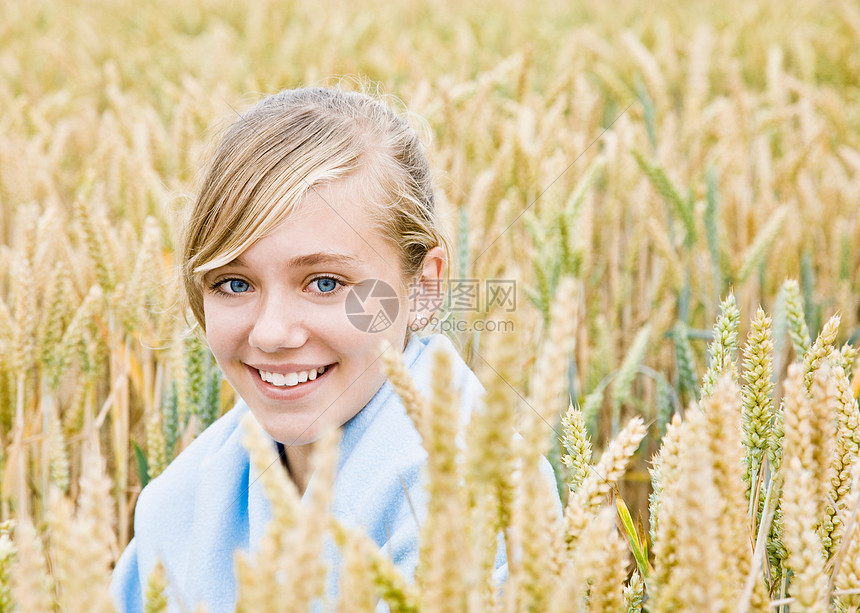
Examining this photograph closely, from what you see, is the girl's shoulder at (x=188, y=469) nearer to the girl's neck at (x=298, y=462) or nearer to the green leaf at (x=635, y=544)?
the girl's neck at (x=298, y=462)

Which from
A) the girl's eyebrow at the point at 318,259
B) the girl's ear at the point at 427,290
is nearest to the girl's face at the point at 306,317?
the girl's eyebrow at the point at 318,259

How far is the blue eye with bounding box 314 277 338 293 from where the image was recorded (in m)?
0.97

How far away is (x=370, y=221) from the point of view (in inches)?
39.5

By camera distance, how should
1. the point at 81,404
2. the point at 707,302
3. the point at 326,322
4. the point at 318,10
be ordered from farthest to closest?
the point at 318,10
the point at 707,302
the point at 81,404
the point at 326,322

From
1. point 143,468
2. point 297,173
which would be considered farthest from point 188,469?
point 297,173

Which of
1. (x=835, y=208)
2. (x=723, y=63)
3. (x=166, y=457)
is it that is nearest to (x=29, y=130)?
(x=166, y=457)

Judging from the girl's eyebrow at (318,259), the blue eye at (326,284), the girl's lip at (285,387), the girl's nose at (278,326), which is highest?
→ the girl's eyebrow at (318,259)

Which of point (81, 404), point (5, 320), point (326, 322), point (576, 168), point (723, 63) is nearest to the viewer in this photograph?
point (326, 322)

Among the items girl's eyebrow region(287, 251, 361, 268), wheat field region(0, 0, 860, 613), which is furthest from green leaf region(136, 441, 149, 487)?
girl's eyebrow region(287, 251, 361, 268)

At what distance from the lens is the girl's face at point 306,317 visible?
942mm

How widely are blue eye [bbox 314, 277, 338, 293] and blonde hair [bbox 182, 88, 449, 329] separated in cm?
8

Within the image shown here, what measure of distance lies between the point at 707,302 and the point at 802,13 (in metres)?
3.64

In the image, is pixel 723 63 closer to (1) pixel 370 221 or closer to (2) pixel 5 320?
(1) pixel 370 221

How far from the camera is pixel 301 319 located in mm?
947
